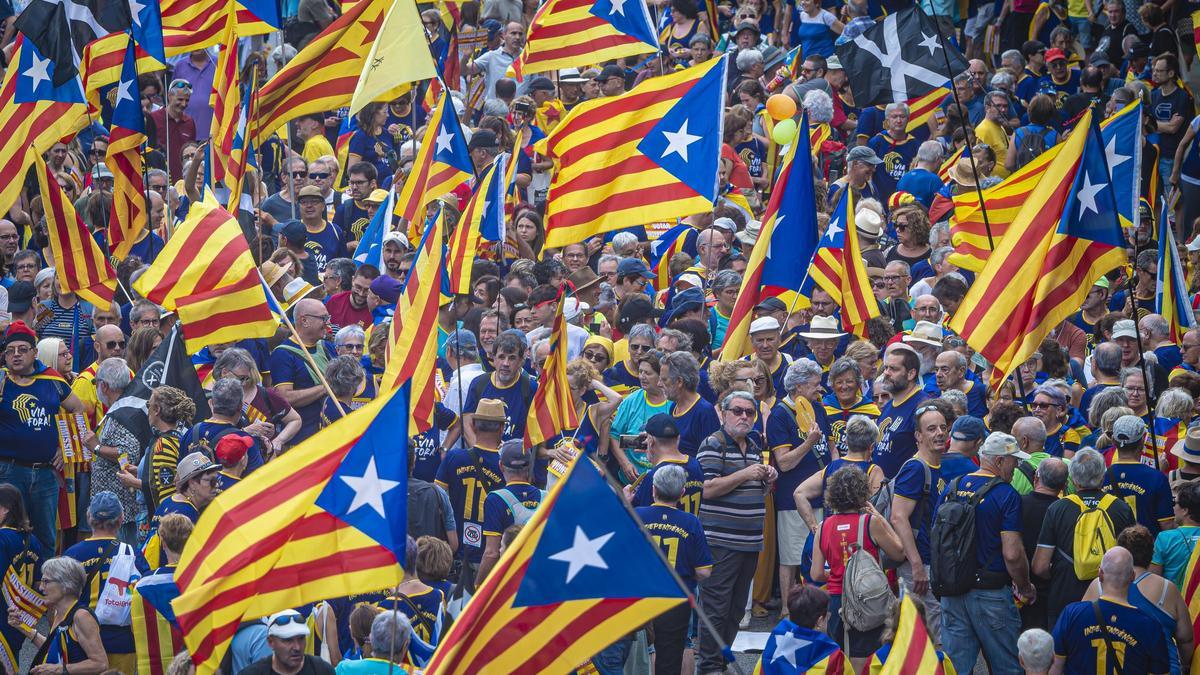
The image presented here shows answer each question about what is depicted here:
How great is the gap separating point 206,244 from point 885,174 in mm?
8372

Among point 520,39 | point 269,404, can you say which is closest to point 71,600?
point 269,404

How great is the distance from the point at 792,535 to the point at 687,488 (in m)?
1.32

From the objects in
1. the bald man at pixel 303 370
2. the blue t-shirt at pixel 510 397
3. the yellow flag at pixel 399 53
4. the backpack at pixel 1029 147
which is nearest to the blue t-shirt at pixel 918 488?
the blue t-shirt at pixel 510 397

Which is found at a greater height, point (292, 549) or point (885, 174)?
point (292, 549)

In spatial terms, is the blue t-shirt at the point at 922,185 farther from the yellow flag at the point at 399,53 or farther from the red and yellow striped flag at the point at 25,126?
the red and yellow striped flag at the point at 25,126

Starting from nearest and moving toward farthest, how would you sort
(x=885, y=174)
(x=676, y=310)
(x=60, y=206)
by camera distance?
1. (x=676, y=310)
2. (x=60, y=206)
3. (x=885, y=174)

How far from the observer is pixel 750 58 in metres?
21.4

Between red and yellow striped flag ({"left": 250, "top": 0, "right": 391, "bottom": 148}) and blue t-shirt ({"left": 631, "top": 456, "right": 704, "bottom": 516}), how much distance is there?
5566mm

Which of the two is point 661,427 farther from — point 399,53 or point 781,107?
point 781,107

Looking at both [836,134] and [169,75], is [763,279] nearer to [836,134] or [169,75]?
[836,134]

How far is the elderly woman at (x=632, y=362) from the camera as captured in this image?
1321 cm

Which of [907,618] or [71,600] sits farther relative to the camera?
[71,600]

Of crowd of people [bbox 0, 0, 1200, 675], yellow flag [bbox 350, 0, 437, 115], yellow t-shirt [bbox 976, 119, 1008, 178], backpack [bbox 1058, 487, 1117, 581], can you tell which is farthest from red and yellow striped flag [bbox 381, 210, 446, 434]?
yellow t-shirt [bbox 976, 119, 1008, 178]

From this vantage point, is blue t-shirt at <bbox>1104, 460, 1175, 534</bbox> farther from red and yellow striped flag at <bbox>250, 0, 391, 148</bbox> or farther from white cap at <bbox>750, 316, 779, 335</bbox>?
red and yellow striped flag at <bbox>250, 0, 391, 148</bbox>
